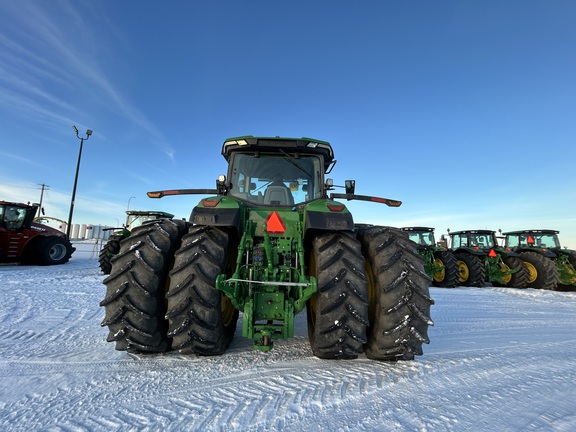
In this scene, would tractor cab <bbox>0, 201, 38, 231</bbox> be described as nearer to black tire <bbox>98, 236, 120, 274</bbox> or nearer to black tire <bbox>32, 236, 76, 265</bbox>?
black tire <bbox>32, 236, 76, 265</bbox>

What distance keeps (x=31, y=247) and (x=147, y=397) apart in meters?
14.5

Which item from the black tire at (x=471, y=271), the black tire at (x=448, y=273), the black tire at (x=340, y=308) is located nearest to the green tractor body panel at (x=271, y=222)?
the black tire at (x=340, y=308)

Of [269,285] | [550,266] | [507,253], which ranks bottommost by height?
[269,285]

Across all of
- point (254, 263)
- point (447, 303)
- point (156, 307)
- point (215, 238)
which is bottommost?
point (447, 303)

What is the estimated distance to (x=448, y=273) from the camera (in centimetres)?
1108

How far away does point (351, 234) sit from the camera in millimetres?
2807

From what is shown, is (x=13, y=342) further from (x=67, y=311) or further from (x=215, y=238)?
(x=215, y=238)

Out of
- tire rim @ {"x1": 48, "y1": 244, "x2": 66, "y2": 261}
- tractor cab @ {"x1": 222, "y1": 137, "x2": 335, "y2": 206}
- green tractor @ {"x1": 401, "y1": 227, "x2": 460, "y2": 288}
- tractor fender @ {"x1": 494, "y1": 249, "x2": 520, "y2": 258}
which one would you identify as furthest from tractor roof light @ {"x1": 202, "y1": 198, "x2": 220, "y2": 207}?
tire rim @ {"x1": 48, "y1": 244, "x2": 66, "y2": 261}

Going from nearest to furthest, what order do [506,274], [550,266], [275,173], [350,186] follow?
[275,173], [350,186], [550,266], [506,274]

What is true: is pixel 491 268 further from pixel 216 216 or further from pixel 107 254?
pixel 107 254

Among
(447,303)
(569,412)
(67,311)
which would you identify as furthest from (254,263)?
(447,303)

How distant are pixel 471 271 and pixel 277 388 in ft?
40.4

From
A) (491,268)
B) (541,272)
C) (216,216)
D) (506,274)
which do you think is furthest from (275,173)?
(541,272)

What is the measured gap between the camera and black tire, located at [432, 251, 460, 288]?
11.1 meters
